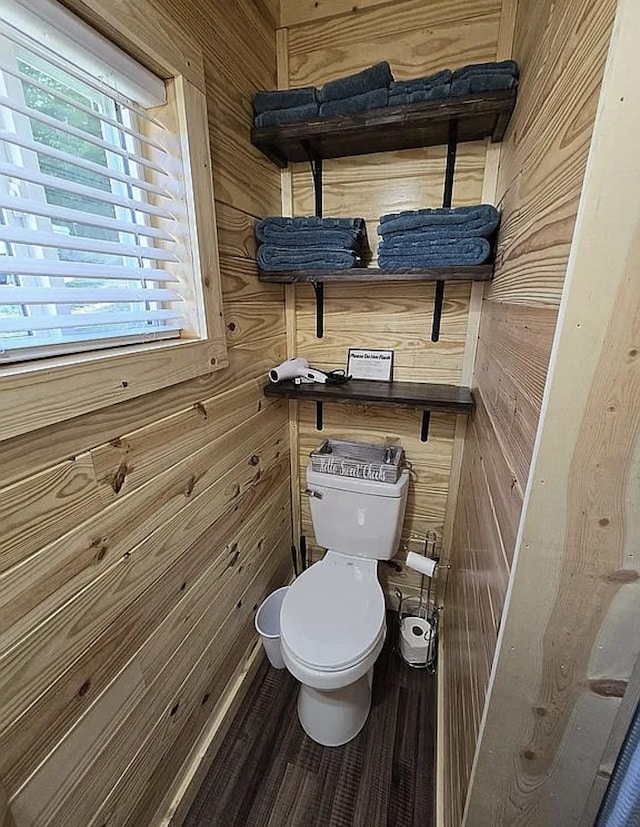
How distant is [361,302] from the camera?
58.6 inches

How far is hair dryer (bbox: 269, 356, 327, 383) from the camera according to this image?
1.44 meters

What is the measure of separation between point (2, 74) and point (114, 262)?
32cm

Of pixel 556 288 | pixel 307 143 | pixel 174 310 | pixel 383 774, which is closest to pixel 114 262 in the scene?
pixel 174 310

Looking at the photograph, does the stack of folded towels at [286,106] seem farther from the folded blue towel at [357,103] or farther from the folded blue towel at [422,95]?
the folded blue towel at [422,95]

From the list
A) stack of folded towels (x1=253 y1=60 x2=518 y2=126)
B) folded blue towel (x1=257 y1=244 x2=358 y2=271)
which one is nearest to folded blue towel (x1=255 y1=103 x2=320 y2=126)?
stack of folded towels (x1=253 y1=60 x2=518 y2=126)

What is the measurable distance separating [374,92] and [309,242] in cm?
43

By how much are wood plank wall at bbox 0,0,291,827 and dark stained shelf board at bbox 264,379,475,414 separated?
0.46ft

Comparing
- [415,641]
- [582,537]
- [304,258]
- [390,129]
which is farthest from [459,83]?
[415,641]

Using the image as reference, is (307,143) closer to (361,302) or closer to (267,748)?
(361,302)

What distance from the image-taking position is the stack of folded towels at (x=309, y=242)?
1225 millimetres

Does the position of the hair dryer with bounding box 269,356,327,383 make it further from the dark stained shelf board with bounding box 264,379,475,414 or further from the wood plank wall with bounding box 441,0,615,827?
the wood plank wall with bounding box 441,0,615,827

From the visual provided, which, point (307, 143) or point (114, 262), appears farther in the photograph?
point (307, 143)

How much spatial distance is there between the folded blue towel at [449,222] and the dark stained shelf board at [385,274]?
97 mm

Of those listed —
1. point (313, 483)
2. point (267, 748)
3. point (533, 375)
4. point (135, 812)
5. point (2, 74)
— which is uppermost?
point (2, 74)
